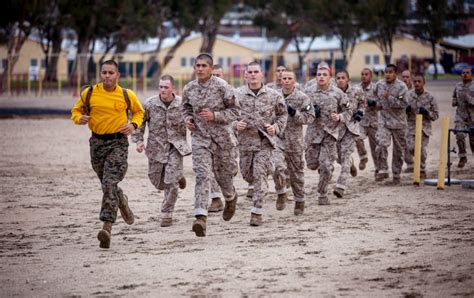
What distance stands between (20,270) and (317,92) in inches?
248

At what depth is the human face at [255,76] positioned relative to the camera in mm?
13336

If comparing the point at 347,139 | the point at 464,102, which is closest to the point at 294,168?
the point at 347,139

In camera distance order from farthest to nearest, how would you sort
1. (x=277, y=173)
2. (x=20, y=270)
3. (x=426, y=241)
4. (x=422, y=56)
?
(x=422, y=56) → (x=277, y=173) → (x=426, y=241) → (x=20, y=270)

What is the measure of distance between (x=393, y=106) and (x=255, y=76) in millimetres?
5616

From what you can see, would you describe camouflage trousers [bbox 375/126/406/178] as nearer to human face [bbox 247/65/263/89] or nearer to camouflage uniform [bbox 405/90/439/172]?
camouflage uniform [bbox 405/90/439/172]

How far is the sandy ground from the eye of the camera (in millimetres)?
9422

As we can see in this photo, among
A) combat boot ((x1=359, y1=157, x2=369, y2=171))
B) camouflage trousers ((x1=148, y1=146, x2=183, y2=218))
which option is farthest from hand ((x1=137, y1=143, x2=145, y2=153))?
combat boot ((x1=359, y1=157, x2=369, y2=171))

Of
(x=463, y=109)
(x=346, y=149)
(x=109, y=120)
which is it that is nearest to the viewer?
(x=109, y=120)

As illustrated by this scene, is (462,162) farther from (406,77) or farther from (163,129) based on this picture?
(163,129)

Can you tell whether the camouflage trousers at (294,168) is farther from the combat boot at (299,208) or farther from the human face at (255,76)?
the human face at (255,76)

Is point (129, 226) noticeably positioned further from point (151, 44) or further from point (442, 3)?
Result: point (151, 44)

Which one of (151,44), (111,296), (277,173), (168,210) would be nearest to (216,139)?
(168,210)

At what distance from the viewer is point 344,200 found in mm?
15969

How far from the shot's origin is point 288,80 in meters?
14.6
